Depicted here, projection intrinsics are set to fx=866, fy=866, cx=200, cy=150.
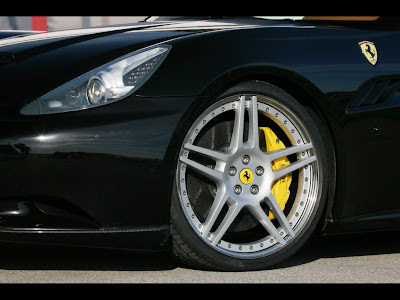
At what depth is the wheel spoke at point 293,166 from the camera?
4004 millimetres

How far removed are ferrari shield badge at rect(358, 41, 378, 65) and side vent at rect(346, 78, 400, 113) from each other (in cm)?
11

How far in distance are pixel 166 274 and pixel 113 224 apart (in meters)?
0.35

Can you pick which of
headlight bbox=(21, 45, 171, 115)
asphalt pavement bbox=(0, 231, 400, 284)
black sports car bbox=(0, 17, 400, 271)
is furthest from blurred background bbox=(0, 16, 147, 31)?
headlight bbox=(21, 45, 171, 115)

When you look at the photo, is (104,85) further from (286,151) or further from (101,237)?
(286,151)

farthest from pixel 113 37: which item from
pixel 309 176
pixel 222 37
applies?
pixel 309 176

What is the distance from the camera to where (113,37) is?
4.09m

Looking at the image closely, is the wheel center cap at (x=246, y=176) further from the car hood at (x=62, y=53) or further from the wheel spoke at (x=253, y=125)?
the car hood at (x=62, y=53)

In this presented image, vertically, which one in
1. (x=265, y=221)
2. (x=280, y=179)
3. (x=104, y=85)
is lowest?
(x=265, y=221)

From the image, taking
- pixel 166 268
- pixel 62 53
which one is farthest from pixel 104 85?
pixel 166 268

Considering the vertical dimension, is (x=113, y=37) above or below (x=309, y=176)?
above

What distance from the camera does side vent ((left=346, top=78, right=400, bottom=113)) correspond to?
4086mm

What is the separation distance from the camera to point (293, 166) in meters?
4.05

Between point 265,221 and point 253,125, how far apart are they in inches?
17.6
